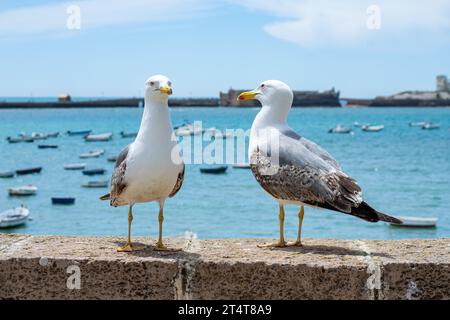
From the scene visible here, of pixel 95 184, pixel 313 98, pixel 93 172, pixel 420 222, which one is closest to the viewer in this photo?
pixel 420 222

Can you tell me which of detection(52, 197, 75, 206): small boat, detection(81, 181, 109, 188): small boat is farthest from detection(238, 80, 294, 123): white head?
detection(81, 181, 109, 188): small boat

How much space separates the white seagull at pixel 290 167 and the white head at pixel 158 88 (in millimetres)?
630

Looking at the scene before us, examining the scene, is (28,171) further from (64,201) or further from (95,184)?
(64,201)

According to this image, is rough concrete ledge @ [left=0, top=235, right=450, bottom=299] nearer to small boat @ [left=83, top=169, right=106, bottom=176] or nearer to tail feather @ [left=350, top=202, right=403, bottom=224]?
tail feather @ [left=350, top=202, right=403, bottom=224]

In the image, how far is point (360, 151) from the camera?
56.4 meters

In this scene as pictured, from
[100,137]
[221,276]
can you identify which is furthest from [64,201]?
[100,137]

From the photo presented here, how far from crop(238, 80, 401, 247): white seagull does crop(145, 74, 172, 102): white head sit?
63 centimetres

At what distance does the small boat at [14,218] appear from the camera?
83.5 feet

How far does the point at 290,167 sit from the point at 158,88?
2.85 ft

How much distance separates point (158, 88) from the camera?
4.09m

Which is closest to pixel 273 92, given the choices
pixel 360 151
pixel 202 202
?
pixel 202 202

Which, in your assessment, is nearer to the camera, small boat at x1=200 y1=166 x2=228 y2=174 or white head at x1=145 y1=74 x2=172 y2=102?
white head at x1=145 y1=74 x2=172 y2=102

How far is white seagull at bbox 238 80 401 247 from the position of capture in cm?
409
